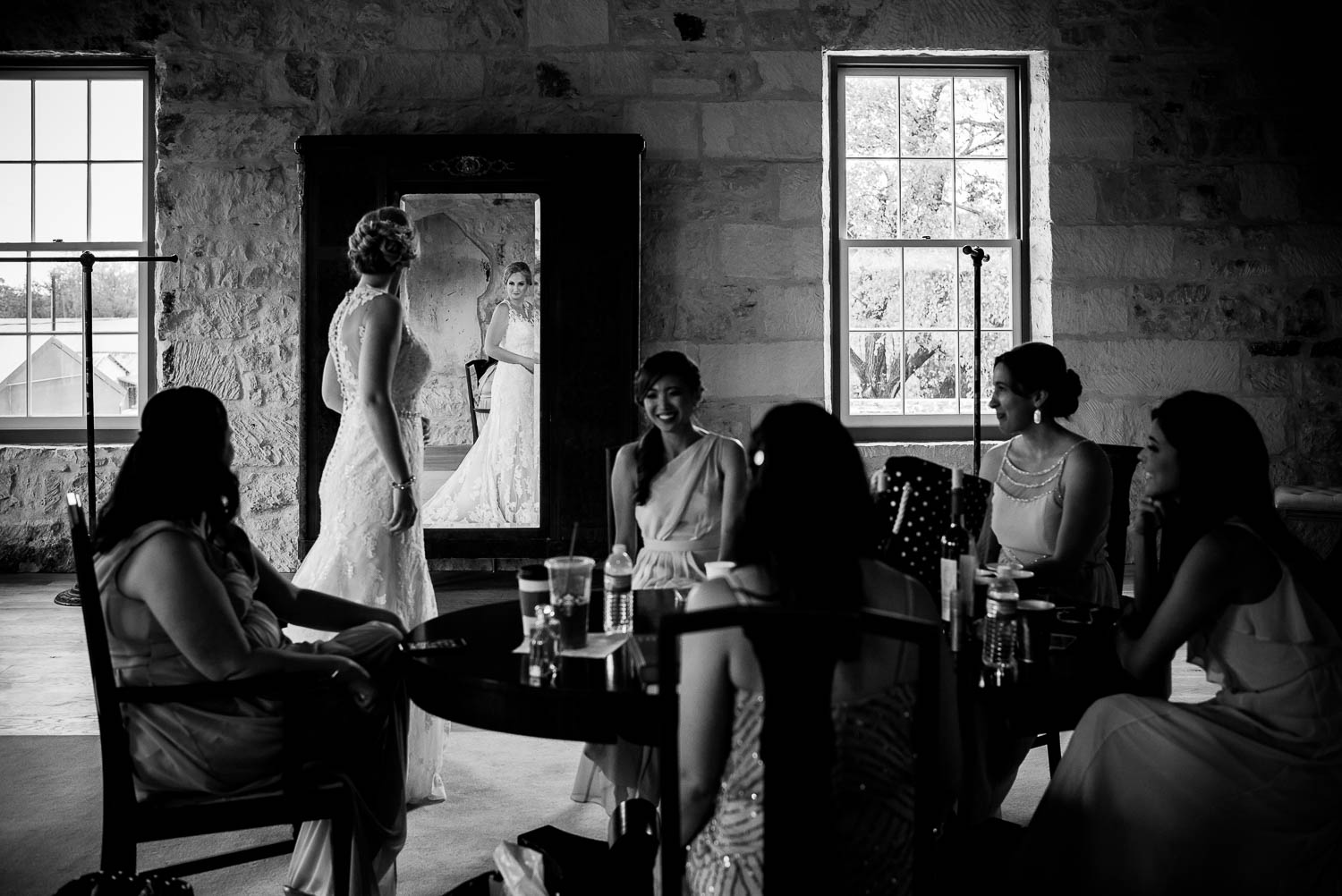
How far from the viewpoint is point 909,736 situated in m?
1.49

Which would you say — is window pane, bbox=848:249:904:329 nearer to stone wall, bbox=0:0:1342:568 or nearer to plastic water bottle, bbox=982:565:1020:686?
stone wall, bbox=0:0:1342:568

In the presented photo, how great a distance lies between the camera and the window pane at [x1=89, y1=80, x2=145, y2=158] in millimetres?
6145

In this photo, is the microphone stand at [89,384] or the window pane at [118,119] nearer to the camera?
the microphone stand at [89,384]

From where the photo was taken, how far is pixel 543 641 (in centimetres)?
192

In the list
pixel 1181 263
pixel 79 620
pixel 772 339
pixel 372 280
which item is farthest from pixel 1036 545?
pixel 79 620

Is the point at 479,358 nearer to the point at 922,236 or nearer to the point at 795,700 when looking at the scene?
the point at 922,236

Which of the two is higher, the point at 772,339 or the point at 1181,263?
the point at 1181,263

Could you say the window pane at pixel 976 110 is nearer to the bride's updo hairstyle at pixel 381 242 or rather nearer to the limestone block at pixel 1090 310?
the limestone block at pixel 1090 310

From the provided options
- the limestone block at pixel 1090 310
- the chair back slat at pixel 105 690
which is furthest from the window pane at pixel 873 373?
the chair back slat at pixel 105 690

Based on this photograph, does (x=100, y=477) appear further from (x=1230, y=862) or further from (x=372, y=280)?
(x=1230, y=862)

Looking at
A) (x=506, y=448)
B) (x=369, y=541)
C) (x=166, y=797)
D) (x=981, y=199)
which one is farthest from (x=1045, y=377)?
(x=981, y=199)

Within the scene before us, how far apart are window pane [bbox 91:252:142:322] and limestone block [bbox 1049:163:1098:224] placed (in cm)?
483

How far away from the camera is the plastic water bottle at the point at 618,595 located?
2.21m

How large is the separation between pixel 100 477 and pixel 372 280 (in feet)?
12.3
